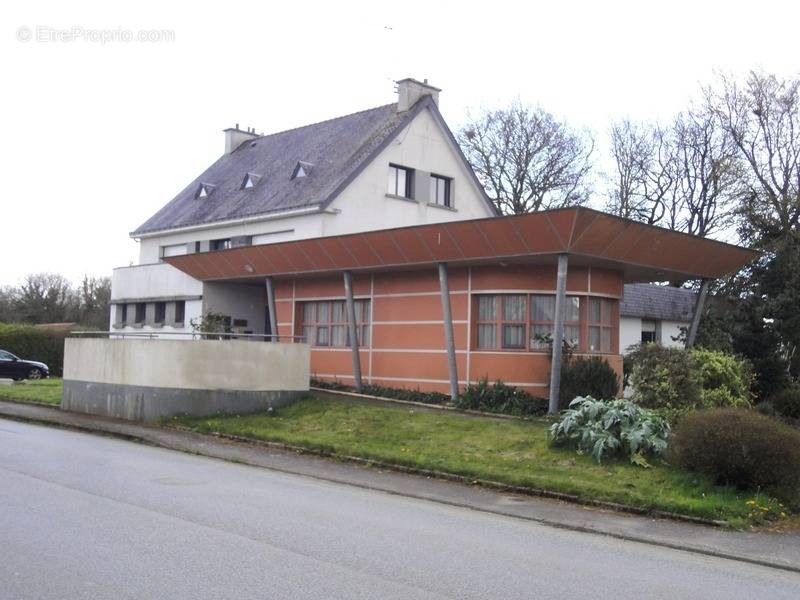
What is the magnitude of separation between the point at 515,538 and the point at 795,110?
3461 cm

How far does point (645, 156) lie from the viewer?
157 feet

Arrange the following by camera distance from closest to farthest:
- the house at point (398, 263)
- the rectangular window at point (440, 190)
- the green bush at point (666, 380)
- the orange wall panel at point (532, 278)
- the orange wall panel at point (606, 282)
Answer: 1. the green bush at point (666, 380)
2. the house at point (398, 263)
3. the orange wall panel at point (532, 278)
4. the orange wall panel at point (606, 282)
5. the rectangular window at point (440, 190)

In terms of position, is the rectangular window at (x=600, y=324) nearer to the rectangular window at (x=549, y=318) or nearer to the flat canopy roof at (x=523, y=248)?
the rectangular window at (x=549, y=318)

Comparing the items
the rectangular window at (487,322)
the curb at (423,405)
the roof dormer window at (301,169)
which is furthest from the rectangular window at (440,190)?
the rectangular window at (487,322)

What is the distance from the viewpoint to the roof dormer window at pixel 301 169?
1282 inches

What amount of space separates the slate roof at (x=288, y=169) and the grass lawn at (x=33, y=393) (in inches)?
366

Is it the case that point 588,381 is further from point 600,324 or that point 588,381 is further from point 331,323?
point 331,323

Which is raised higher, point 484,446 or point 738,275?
point 738,275

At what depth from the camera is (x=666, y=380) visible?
58.4 feet

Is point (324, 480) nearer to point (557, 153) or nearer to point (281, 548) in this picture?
point (281, 548)

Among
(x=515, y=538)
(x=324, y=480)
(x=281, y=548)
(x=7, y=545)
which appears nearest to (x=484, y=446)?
(x=324, y=480)

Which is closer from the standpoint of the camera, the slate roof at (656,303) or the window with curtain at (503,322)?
the window with curtain at (503,322)

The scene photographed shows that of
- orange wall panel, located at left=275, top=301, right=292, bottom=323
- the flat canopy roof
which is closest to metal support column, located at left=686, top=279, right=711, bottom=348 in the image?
the flat canopy roof

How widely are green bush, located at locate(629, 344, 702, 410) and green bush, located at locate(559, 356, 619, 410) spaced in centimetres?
107
